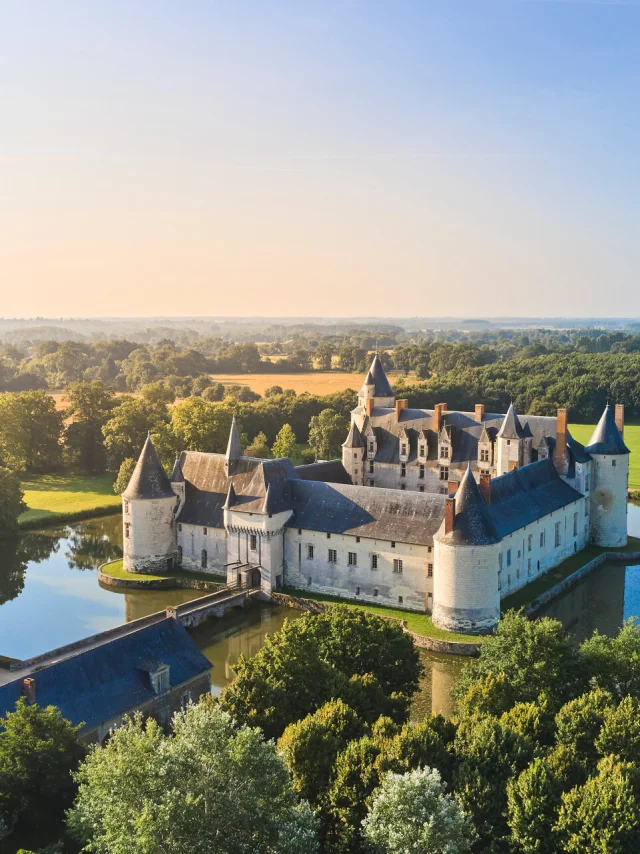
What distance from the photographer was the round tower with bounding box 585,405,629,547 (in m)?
55.9

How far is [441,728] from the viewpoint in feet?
79.8

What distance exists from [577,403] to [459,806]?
328 ft

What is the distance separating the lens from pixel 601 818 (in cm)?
1998

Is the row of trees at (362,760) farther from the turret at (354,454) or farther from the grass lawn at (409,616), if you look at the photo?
the turret at (354,454)

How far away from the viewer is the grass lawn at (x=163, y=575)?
164ft

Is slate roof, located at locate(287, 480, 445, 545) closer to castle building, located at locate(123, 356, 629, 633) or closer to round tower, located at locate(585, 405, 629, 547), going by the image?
castle building, located at locate(123, 356, 629, 633)

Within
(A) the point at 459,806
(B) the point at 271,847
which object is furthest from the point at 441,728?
(B) the point at 271,847

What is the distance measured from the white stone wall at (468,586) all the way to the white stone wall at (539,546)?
8.92ft

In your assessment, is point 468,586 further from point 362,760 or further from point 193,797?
point 193,797

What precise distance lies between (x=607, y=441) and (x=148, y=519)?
29.4 metres

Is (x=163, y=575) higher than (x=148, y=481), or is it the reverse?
(x=148, y=481)

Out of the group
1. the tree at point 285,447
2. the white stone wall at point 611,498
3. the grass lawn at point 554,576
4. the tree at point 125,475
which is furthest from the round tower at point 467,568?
the tree at point 285,447

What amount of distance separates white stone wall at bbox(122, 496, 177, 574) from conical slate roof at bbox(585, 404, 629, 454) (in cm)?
2713

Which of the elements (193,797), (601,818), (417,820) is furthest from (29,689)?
(601,818)
